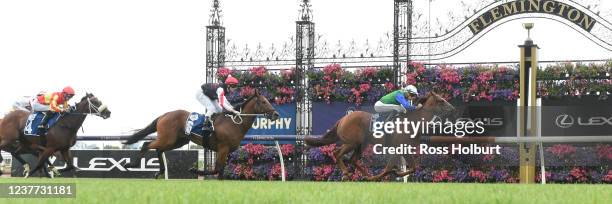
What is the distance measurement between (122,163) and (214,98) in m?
6.03

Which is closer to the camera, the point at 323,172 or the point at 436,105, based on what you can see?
the point at 436,105

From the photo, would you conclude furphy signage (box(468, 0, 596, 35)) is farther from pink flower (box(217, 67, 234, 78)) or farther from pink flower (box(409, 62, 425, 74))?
pink flower (box(217, 67, 234, 78))

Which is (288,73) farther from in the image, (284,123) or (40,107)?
(40,107)

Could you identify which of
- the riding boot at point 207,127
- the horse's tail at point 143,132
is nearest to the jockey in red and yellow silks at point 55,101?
the horse's tail at point 143,132

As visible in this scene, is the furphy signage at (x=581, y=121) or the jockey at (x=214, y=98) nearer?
the jockey at (x=214, y=98)

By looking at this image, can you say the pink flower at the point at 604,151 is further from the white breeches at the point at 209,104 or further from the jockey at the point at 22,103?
the jockey at the point at 22,103

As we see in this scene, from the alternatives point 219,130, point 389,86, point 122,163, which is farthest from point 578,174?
point 122,163

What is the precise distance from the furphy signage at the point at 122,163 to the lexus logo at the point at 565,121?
24.6 feet

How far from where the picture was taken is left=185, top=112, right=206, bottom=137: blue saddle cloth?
15.4 meters

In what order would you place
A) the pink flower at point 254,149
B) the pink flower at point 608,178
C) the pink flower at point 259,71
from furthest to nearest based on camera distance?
the pink flower at point 259,71, the pink flower at point 254,149, the pink flower at point 608,178

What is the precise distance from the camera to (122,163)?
20969 millimetres

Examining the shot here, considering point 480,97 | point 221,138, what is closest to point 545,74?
point 480,97

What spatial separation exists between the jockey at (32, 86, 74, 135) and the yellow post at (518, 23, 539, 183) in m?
7.55

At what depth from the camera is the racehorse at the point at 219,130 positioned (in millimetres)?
15234
